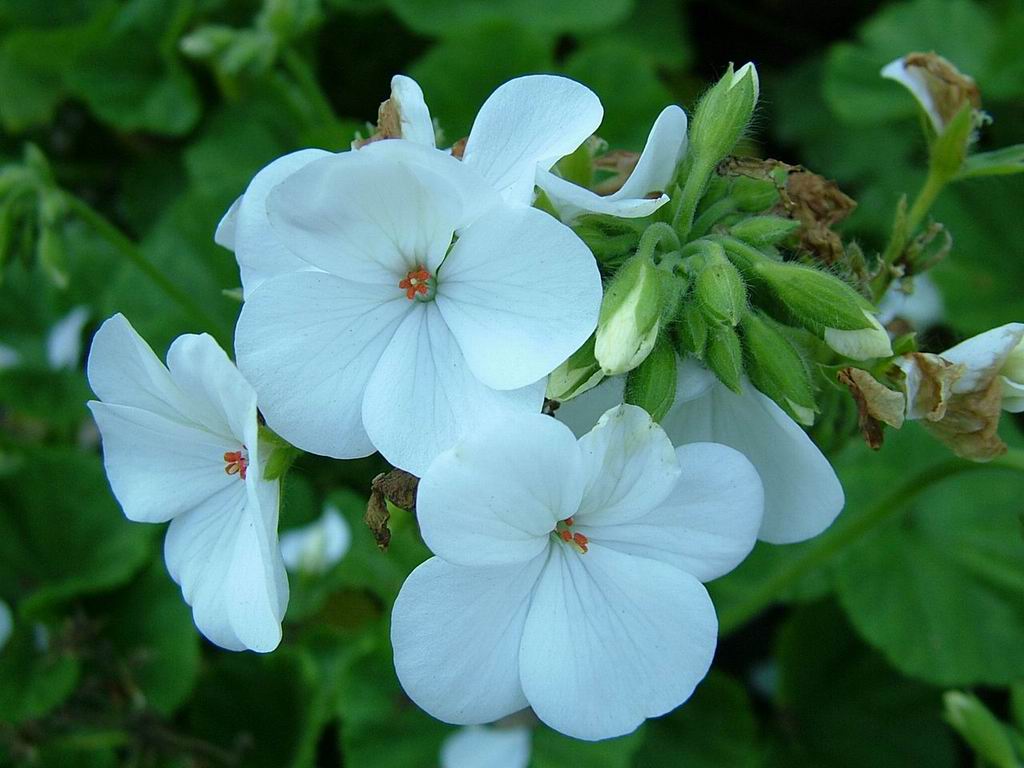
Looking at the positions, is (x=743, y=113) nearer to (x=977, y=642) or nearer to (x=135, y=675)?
(x=977, y=642)

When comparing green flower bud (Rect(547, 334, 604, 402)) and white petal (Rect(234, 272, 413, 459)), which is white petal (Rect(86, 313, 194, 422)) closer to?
white petal (Rect(234, 272, 413, 459))

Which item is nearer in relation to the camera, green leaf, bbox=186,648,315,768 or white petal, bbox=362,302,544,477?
white petal, bbox=362,302,544,477

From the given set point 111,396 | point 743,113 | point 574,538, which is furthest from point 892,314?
point 111,396

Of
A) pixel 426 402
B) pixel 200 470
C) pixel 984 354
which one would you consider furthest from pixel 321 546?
pixel 984 354

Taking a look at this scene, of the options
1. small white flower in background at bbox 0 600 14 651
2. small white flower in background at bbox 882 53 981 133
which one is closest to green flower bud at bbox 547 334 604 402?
small white flower in background at bbox 882 53 981 133

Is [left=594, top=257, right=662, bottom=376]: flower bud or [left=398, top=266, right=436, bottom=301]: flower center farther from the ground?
[left=594, top=257, right=662, bottom=376]: flower bud

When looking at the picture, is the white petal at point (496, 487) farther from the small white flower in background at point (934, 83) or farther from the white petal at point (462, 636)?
the small white flower in background at point (934, 83)

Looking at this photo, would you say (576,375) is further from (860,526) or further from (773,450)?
(860,526)
